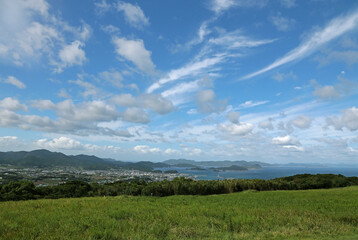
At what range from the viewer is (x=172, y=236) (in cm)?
783

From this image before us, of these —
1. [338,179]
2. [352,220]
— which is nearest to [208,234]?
[352,220]

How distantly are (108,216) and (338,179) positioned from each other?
189ft

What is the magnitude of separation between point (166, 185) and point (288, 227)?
29.5 metres

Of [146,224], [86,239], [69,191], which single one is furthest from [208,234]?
[69,191]

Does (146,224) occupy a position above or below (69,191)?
above

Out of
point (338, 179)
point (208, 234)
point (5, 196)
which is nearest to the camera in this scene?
point (208, 234)

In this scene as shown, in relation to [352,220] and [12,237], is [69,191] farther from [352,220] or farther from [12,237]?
[352,220]

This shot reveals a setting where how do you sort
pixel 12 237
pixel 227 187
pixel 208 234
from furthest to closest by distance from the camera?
pixel 227 187, pixel 208 234, pixel 12 237

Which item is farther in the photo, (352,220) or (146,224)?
(352,220)

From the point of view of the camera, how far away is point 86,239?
717 centimetres

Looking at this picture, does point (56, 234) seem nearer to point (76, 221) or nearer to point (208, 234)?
point (76, 221)

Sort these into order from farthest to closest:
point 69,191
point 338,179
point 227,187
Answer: point 338,179, point 227,187, point 69,191

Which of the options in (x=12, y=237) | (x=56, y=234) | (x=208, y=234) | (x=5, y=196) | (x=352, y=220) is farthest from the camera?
(x=5, y=196)

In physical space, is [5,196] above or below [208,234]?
below
